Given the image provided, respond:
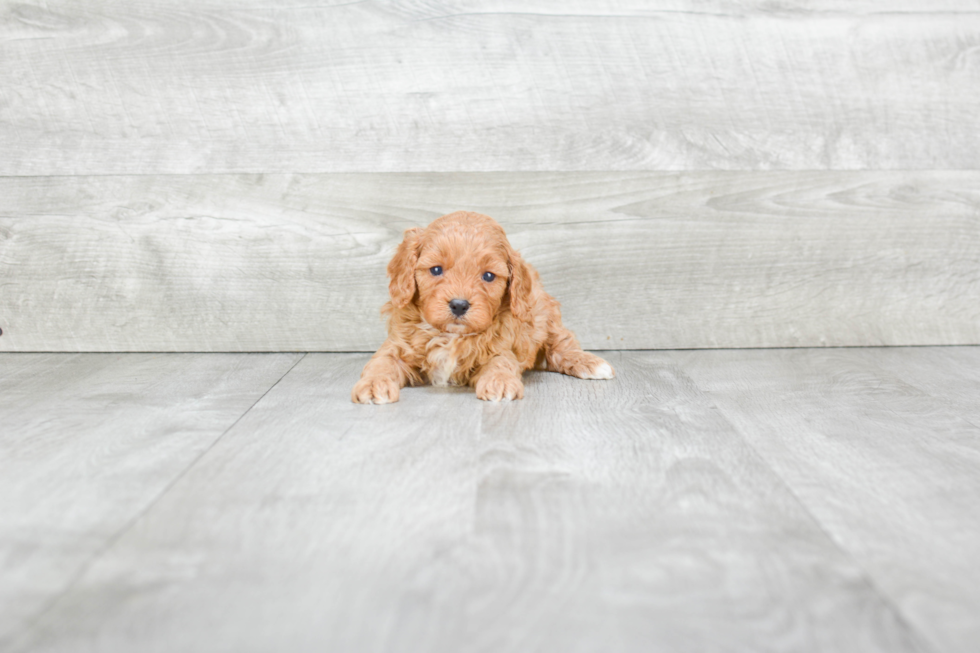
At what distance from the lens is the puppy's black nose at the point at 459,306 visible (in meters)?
1.62

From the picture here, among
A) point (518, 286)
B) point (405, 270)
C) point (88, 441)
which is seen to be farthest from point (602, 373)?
point (88, 441)

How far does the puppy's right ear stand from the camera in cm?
169

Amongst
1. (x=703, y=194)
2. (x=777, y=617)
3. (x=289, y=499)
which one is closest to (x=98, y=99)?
(x=289, y=499)

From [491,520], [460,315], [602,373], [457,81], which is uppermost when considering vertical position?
[457,81]

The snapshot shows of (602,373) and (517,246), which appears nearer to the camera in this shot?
(602,373)

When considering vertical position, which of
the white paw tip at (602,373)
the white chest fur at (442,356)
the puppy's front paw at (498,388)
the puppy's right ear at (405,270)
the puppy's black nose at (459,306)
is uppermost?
the puppy's right ear at (405,270)

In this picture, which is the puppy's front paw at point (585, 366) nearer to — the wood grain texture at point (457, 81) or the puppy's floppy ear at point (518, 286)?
the puppy's floppy ear at point (518, 286)

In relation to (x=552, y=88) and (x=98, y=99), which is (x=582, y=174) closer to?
(x=552, y=88)

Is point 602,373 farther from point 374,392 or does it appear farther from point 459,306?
point 374,392

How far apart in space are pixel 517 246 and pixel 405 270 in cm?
60

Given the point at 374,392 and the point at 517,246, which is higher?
the point at 517,246

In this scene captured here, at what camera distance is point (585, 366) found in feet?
6.29

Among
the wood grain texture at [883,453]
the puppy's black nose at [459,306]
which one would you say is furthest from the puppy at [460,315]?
the wood grain texture at [883,453]

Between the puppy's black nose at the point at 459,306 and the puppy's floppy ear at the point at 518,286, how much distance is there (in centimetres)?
15
